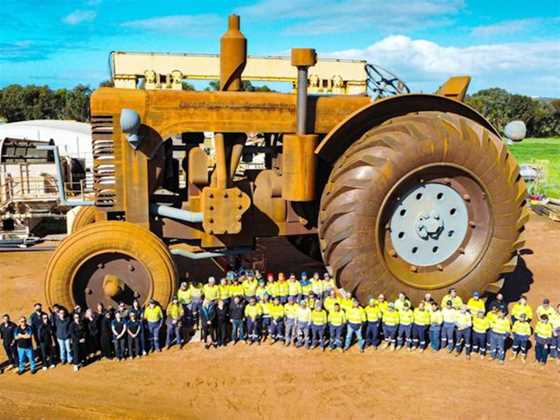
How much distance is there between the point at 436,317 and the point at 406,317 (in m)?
0.44

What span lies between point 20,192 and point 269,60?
8839 mm

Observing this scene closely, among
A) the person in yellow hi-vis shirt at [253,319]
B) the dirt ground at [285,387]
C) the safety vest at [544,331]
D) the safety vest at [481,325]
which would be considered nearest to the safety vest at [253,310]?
the person in yellow hi-vis shirt at [253,319]

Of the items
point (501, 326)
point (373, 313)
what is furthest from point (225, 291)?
point (501, 326)

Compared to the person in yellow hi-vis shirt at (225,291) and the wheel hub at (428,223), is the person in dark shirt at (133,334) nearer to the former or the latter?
the person in yellow hi-vis shirt at (225,291)

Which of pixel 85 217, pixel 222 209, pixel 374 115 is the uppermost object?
pixel 374 115

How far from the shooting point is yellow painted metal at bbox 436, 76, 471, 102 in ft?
29.2

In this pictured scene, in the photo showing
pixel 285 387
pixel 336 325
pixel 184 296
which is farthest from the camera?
pixel 184 296

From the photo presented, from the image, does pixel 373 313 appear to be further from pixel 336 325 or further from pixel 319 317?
pixel 319 317

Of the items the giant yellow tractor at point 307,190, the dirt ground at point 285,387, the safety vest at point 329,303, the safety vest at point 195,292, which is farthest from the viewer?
the safety vest at point 195,292

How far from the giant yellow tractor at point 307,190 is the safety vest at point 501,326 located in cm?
70

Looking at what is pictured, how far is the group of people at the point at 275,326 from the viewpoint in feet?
24.1

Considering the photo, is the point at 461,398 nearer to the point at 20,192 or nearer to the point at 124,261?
the point at 124,261

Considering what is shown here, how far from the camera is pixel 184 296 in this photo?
330 inches

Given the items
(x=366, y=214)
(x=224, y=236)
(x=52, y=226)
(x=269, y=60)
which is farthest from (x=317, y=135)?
(x=52, y=226)
